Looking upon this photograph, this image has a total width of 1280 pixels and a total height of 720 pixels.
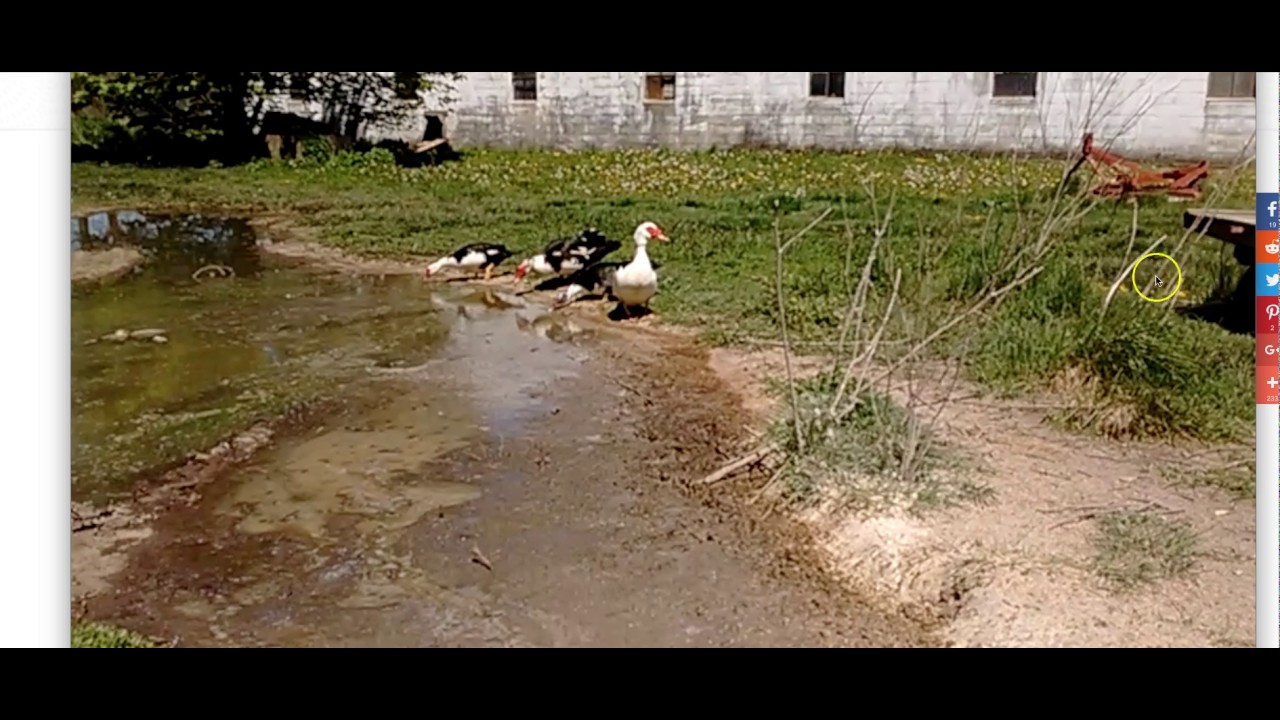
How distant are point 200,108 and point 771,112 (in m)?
4.70

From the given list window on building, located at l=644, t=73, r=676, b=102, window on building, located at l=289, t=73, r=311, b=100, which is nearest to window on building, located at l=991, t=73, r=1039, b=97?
window on building, located at l=644, t=73, r=676, b=102

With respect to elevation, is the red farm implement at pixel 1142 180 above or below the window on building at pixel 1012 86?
below

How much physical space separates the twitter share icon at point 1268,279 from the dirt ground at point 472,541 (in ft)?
3.48

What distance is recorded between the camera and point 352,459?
10.4 feet

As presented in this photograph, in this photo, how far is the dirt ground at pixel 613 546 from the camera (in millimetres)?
2318

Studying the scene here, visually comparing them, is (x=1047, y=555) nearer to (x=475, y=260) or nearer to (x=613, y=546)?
(x=613, y=546)

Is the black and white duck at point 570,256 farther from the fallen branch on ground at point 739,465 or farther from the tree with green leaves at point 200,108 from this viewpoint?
the tree with green leaves at point 200,108

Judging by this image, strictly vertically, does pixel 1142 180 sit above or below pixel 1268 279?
above

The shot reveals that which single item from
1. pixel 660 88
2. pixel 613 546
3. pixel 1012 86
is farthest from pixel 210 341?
pixel 1012 86

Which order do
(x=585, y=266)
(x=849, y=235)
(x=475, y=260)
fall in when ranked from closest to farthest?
(x=849, y=235)
(x=585, y=266)
(x=475, y=260)

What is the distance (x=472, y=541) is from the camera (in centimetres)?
269

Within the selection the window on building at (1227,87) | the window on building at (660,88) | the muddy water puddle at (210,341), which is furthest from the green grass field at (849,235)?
the window on building at (1227,87)
